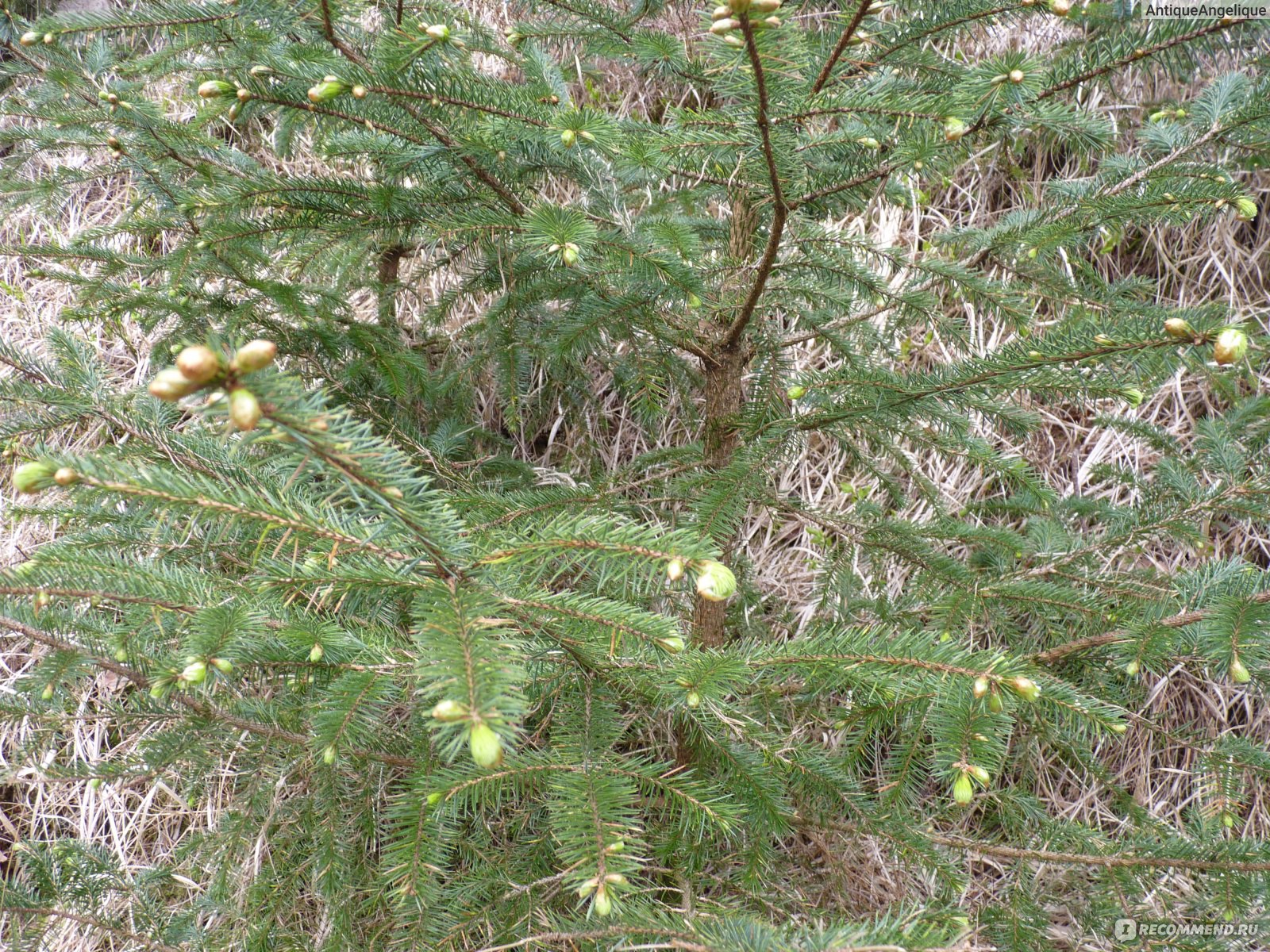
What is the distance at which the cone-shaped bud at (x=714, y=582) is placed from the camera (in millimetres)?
491

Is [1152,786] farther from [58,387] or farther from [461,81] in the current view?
[58,387]

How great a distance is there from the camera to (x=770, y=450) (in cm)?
104


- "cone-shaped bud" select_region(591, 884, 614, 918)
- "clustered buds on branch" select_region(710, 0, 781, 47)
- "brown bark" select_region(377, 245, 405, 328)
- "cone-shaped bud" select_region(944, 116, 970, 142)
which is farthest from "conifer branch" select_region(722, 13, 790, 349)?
"brown bark" select_region(377, 245, 405, 328)

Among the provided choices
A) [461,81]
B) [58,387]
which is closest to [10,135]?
[58,387]

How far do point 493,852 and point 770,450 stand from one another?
73 cm

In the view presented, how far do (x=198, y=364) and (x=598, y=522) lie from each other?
1.02 ft

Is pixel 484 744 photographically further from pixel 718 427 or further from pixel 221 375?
pixel 718 427

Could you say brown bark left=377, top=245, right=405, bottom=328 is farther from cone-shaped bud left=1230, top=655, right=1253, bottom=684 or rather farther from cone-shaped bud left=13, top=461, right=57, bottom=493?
cone-shaped bud left=1230, top=655, right=1253, bottom=684

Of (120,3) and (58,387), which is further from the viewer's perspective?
(120,3)

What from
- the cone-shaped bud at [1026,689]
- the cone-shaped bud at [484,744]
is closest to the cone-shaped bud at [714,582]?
the cone-shaped bud at [484,744]

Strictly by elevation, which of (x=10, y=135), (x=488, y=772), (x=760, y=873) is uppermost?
(x=10, y=135)

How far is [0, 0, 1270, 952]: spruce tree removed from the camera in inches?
24.9

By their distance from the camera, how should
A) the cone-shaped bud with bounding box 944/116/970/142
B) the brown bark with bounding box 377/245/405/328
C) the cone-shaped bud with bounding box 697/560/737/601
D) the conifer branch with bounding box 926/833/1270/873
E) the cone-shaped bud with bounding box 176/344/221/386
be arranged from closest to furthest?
the cone-shaped bud with bounding box 176/344/221/386, the cone-shaped bud with bounding box 697/560/737/601, the cone-shaped bud with bounding box 944/116/970/142, the conifer branch with bounding box 926/833/1270/873, the brown bark with bounding box 377/245/405/328

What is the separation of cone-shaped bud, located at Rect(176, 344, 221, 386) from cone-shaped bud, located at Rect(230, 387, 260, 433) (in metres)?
0.01
